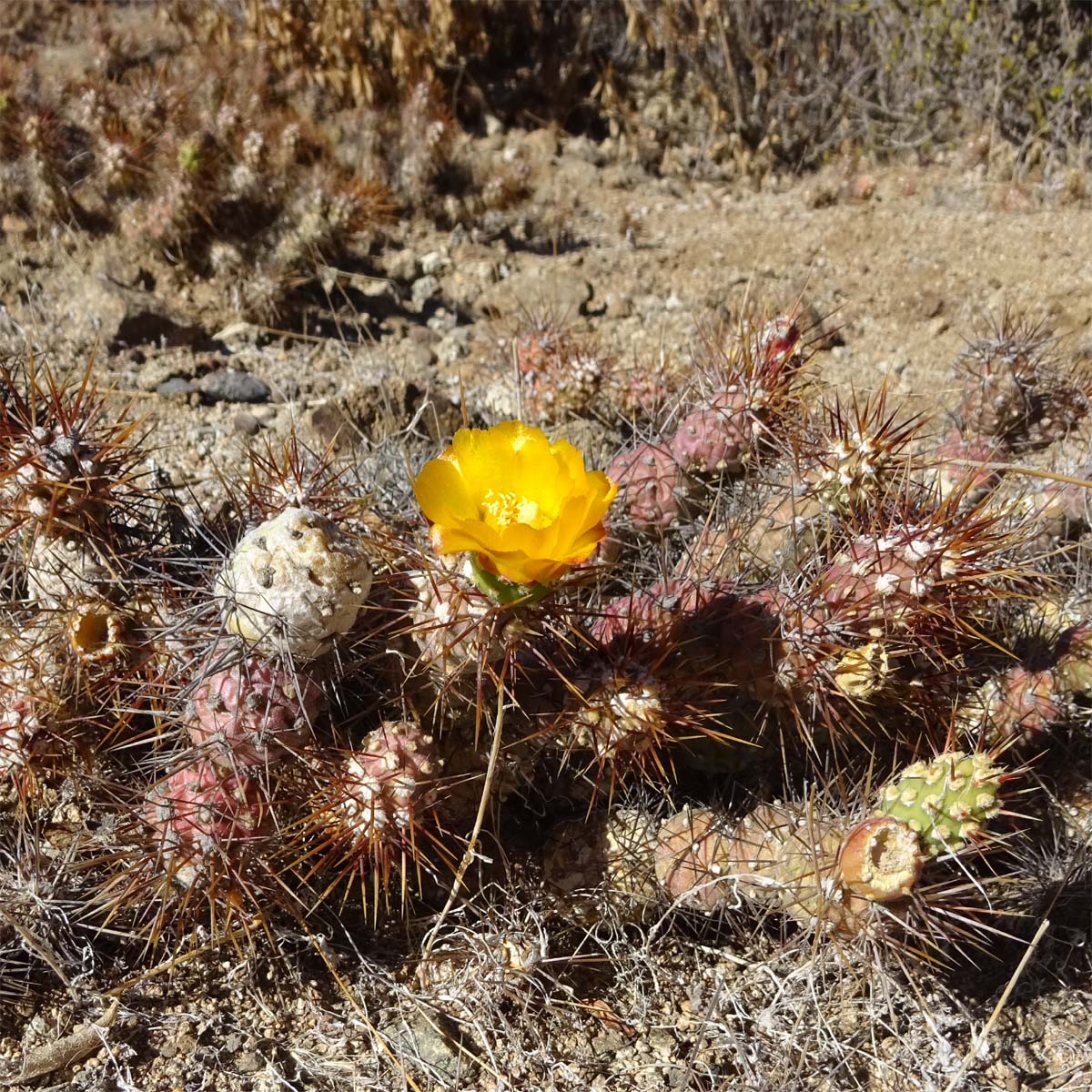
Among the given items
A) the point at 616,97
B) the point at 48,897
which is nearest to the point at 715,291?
the point at 616,97

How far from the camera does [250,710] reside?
71.9 inches

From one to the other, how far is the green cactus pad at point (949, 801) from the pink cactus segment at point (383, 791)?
948mm

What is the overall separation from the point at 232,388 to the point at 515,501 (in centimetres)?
249

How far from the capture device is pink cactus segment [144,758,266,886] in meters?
1.88

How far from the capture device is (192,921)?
7.04 feet

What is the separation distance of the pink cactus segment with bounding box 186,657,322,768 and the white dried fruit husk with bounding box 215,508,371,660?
8 centimetres

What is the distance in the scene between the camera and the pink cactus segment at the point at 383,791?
1857 mm

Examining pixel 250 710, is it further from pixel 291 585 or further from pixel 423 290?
pixel 423 290

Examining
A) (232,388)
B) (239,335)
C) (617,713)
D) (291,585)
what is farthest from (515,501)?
(239,335)

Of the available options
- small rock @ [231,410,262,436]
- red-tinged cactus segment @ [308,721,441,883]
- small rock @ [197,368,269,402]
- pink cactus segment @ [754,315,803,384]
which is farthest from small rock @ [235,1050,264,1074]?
small rock @ [197,368,269,402]

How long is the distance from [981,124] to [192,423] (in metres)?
5.09

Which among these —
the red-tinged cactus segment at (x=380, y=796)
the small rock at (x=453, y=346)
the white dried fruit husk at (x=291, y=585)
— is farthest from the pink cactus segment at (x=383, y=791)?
the small rock at (x=453, y=346)

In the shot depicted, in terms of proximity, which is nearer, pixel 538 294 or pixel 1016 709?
pixel 1016 709

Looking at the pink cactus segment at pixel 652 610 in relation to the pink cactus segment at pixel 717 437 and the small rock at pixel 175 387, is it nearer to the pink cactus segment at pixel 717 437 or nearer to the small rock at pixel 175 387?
the pink cactus segment at pixel 717 437
